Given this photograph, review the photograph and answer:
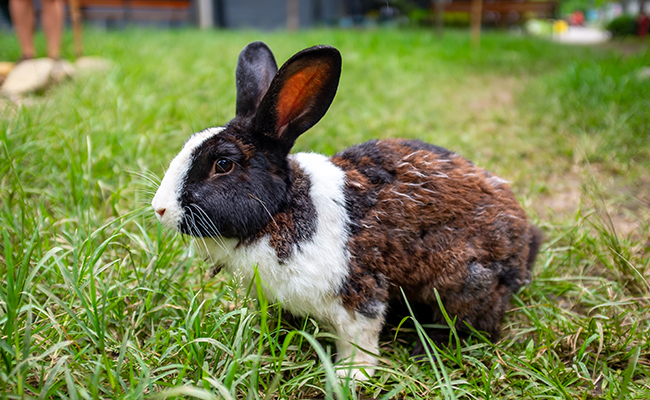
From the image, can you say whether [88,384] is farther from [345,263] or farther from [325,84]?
[325,84]

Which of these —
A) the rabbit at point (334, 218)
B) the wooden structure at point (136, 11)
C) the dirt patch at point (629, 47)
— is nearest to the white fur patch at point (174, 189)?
the rabbit at point (334, 218)

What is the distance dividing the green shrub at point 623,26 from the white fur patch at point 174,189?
2207 cm

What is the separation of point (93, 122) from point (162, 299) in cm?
193

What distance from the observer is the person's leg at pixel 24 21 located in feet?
16.9

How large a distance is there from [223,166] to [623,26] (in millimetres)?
23832

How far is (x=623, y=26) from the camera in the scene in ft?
66.5

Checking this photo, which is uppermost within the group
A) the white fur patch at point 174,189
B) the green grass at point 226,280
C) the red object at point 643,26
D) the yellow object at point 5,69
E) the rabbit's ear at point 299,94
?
the red object at point 643,26

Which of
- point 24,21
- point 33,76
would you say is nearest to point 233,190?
point 33,76

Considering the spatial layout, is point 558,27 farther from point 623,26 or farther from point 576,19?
point 576,19

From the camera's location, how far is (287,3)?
18.3 metres

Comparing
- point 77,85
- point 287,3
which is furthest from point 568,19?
point 77,85

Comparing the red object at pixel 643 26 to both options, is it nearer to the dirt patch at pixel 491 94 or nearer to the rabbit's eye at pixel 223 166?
the dirt patch at pixel 491 94

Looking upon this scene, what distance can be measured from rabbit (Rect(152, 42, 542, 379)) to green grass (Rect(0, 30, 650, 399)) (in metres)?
0.14

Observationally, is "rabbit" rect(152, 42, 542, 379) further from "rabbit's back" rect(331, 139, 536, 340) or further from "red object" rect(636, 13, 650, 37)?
"red object" rect(636, 13, 650, 37)
